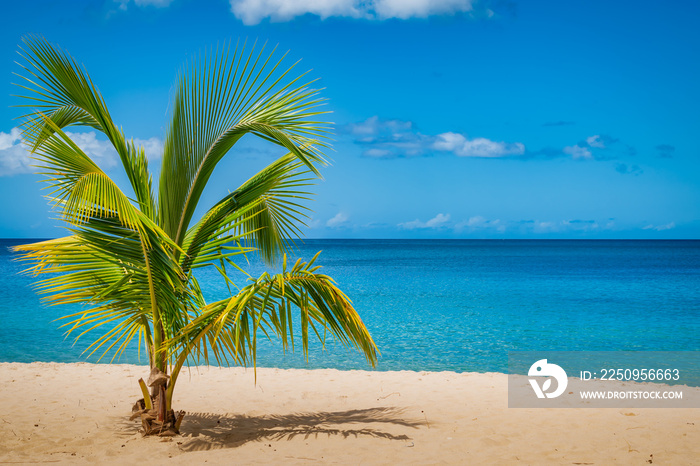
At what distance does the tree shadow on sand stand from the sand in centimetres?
1

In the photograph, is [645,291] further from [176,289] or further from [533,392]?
[176,289]

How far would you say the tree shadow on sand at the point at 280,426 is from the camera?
5469 mm

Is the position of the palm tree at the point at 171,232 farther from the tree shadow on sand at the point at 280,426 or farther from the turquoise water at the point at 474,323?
the turquoise water at the point at 474,323

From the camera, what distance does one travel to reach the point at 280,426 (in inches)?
240

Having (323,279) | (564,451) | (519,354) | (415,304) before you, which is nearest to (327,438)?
(323,279)

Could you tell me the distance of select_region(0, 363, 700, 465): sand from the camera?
4926 mm

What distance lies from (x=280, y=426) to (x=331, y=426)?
0.61 m

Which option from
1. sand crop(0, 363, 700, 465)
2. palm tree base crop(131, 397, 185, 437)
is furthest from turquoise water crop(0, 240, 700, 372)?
palm tree base crop(131, 397, 185, 437)

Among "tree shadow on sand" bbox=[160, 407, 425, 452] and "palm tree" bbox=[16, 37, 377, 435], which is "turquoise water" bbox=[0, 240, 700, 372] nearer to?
"tree shadow on sand" bbox=[160, 407, 425, 452]

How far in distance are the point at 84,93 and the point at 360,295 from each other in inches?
851

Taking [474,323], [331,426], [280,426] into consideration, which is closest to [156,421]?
[280,426]

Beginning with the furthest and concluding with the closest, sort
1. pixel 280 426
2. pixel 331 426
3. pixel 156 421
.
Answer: pixel 280 426, pixel 331 426, pixel 156 421

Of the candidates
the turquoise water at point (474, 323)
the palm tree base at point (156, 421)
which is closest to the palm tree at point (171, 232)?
the palm tree base at point (156, 421)

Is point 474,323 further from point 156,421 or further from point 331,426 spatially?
point 156,421
